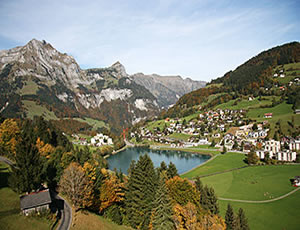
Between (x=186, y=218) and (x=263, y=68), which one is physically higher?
(x=263, y=68)

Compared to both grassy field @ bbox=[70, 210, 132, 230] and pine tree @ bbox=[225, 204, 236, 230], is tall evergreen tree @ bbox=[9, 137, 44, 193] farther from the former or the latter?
pine tree @ bbox=[225, 204, 236, 230]

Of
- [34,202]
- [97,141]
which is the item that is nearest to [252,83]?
[97,141]

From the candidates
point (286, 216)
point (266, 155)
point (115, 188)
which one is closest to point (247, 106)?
point (266, 155)

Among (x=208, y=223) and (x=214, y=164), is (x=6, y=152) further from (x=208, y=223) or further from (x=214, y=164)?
(x=214, y=164)

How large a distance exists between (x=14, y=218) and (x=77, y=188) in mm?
7110

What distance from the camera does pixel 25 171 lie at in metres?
23.7

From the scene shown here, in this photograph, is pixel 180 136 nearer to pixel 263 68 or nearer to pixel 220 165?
pixel 220 165

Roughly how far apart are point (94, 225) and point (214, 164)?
5797 centimetres

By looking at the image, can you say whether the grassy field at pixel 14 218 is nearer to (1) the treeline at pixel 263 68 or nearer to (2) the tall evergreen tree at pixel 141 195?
(2) the tall evergreen tree at pixel 141 195

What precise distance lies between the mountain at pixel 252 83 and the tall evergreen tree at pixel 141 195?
124 metres

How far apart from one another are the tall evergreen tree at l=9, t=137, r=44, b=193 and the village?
212ft

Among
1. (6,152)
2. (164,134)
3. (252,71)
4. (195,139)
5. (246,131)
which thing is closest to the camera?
(6,152)

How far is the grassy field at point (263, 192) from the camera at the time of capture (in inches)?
1298

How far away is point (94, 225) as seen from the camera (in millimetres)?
23359
